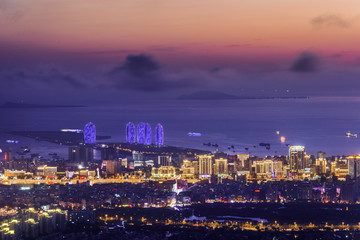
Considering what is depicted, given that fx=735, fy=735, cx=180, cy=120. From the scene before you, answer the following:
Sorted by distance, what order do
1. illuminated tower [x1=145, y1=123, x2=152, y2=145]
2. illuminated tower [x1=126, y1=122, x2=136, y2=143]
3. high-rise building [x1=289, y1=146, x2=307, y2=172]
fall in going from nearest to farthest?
high-rise building [x1=289, y1=146, x2=307, y2=172], illuminated tower [x1=145, y1=123, x2=152, y2=145], illuminated tower [x1=126, y1=122, x2=136, y2=143]

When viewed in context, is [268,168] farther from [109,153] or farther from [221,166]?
[109,153]

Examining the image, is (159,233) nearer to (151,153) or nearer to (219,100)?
(151,153)

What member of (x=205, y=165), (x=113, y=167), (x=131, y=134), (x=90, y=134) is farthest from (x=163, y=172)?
(x=90, y=134)

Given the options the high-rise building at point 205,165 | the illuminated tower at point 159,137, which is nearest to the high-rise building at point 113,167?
the high-rise building at point 205,165

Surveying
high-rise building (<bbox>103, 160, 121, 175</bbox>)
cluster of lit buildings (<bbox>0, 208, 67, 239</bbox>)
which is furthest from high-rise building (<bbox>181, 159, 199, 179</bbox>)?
cluster of lit buildings (<bbox>0, 208, 67, 239</bbox>)

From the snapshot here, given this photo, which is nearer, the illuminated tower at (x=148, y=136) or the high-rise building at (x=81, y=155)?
the high-rise building at (x=81, y=155)

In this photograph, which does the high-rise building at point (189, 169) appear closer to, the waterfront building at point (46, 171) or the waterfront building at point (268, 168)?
the waterfront building at point (268, 168)

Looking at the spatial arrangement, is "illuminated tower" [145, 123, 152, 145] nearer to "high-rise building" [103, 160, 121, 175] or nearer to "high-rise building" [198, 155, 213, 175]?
"high-rise building" [103, 160, 121, 175]
